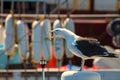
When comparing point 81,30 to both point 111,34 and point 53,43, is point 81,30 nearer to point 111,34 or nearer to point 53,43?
A: point 111,34

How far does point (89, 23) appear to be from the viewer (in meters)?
13.5

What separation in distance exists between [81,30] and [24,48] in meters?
3.58

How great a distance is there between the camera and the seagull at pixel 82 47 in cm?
616

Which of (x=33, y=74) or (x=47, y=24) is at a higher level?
(x=47, y=24)

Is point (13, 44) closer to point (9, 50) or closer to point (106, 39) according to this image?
point (9, 50)

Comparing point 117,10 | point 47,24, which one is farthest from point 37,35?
point 117,10

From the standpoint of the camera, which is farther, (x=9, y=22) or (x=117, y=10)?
(x=117, y=10)

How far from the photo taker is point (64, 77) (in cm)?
605

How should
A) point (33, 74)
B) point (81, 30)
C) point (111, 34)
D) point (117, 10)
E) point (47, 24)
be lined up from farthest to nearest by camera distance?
point (117, 10)
point (81, 30)
point (111, 34)
point (47, 24)
point (33, 74)

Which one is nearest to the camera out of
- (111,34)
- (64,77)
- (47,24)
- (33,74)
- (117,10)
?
(64,77)

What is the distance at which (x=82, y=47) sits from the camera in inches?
246

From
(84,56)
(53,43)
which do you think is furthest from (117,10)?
(84,56)

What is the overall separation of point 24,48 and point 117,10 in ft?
16.6

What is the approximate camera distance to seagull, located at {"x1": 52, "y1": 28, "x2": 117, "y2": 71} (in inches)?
243
